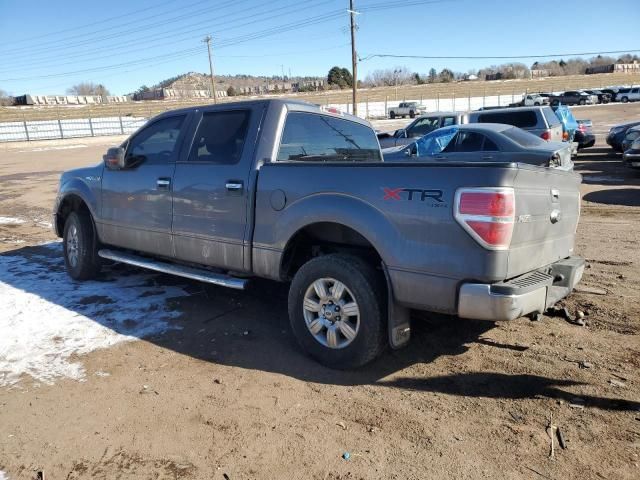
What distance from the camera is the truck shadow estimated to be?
3.64 metres

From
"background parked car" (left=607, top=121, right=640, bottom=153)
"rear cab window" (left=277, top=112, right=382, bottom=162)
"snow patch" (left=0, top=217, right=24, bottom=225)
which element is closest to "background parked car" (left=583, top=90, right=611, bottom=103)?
"background parked car" (left=607, top=121, right=640, bottom=153)

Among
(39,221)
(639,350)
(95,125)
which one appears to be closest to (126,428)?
(639,350)

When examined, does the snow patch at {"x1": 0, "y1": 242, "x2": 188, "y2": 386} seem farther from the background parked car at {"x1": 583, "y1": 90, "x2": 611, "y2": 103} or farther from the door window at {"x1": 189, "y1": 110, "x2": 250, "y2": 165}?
the background parked car at {"x1": 583, "y1": 90, "x2": 611, "y2": 103}

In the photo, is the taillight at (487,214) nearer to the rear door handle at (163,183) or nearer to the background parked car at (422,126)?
the rear door handle at (163,183)

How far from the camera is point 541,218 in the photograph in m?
3.55

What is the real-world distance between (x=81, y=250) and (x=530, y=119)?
11903 millimetres

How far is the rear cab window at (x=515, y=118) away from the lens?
45.4ft

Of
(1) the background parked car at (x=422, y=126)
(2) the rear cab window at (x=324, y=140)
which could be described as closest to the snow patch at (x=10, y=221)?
(2) the rear cab window at (x=324, y=140)

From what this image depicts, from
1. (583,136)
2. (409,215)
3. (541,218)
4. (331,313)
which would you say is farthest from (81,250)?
(583,136)

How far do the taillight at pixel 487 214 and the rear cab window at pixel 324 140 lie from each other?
186 cm

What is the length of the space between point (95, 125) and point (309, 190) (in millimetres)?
41206

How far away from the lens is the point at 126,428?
3.21 m

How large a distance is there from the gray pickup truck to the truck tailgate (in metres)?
0.02

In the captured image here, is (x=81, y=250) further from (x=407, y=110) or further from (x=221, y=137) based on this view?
(x=407, y=110)
